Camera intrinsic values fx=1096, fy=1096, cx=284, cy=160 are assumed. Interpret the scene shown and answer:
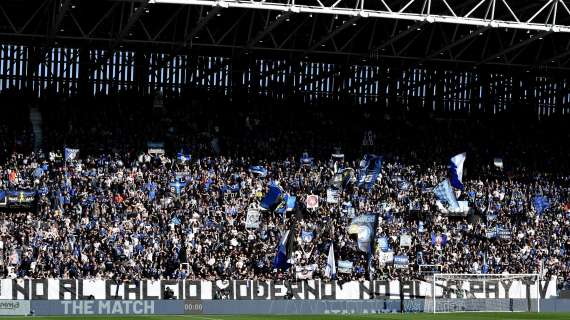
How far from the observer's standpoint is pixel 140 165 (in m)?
53.0

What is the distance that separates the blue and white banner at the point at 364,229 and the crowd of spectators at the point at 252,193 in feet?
1.21

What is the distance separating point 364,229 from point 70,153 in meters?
14.5

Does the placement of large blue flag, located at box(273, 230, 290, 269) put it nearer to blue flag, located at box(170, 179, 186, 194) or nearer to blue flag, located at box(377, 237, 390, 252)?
Answer: blue flag, located at box(377, 237, 390, 252)

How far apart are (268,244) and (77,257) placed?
8.81m

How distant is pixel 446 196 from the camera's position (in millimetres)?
56469

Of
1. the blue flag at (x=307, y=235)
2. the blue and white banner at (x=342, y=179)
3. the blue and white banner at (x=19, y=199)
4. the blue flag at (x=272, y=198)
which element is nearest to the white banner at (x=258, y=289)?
the blue flag at (x=307, y=235)

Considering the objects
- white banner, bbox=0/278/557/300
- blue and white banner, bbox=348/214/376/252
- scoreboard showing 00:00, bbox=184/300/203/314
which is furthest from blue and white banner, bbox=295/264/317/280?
scoreboard showing 00:00, bbox=184/300/203/314

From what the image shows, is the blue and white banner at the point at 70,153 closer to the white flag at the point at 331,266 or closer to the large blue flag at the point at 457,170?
the white flag at the point at 331,266

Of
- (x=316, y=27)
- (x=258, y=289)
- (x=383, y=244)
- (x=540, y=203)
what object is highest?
(x=316, y=27)

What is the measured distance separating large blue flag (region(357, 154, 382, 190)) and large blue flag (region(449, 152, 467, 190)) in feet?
12.6

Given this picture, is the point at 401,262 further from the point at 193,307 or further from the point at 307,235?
the point at 193,307

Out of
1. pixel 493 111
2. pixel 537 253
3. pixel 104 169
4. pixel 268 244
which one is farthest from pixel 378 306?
pixel 493 111

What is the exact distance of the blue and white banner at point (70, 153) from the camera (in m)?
52.1

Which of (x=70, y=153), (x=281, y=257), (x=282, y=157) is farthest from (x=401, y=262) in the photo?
(x=70, y=153)
